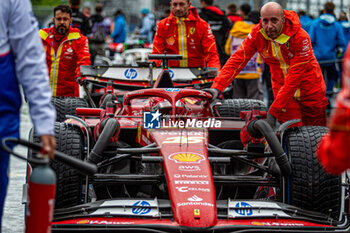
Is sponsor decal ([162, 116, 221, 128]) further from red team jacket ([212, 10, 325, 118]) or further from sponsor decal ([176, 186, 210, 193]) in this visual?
sponsor decal ([176, 186, 210, 193])

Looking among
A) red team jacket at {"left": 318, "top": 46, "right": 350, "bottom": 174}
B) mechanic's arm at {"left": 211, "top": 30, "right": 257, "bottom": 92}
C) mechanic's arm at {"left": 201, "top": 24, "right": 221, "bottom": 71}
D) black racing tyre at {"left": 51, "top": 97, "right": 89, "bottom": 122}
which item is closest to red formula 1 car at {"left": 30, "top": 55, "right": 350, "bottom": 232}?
mechanic's arm at {"left": 211, "top": 30, "right": 257, "bottom": 92}

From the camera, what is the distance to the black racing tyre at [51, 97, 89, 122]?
24.8ft

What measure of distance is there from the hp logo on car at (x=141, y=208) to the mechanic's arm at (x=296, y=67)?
2071mm

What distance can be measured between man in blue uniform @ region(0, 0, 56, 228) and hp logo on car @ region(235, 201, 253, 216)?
Result: 1.83m

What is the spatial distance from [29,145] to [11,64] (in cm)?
50

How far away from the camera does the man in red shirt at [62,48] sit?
852cm

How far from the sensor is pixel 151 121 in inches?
227

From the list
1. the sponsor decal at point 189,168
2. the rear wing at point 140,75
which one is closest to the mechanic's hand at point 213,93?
the rear wing at point 140,75

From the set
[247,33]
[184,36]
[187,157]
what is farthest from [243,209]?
[247,33]

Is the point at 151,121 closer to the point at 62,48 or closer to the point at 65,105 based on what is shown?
the point at 65,105

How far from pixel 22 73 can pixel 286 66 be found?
3.59 m

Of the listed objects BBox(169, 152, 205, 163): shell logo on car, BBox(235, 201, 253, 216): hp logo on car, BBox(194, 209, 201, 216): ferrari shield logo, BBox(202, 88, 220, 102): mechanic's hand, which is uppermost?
BBox(202, 88, 220, 102): mechanic's hand

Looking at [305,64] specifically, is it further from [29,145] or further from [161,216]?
[29,145]

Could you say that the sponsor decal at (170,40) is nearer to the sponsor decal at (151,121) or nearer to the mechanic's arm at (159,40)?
the mechanic's arm at (159,40)
